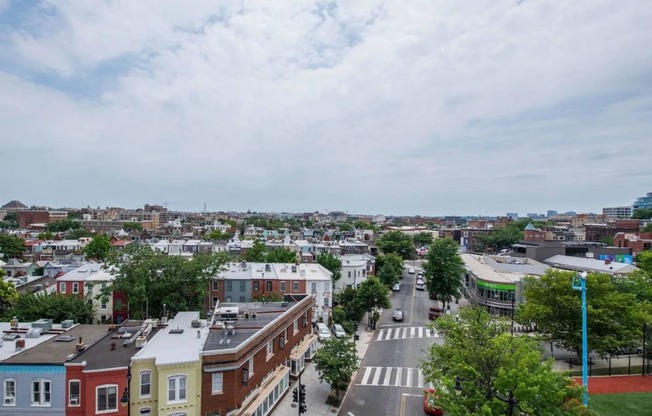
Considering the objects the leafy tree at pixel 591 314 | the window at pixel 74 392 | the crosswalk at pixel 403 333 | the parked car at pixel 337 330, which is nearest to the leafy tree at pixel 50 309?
the window at pixel 74 392

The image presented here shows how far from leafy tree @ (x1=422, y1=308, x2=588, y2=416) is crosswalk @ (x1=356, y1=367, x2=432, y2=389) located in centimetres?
1034

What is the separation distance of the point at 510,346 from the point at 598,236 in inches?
5647

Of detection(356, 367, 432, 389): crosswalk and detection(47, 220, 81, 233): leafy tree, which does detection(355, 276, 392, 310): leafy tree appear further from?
detection(47, 220, 81, 233): leafy tree

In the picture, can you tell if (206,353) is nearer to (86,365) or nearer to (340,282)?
(86,365)

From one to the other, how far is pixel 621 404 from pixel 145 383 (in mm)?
30797

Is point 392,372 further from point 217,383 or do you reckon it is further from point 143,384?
point 143,384

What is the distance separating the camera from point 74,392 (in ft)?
66.5

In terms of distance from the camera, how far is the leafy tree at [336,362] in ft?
92.3

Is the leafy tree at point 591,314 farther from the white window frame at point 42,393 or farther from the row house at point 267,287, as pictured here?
the white window frame at point 42,393

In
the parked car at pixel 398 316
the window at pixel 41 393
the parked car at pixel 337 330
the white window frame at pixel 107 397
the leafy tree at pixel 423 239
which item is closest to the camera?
the white window frame at pixel 107 397

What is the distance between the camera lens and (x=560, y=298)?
3281cm

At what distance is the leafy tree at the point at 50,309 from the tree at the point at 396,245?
70.6 metres

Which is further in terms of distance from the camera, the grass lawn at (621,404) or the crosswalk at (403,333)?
the crosswalk at (403,333)

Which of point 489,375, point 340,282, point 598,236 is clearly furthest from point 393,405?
point 598,236
